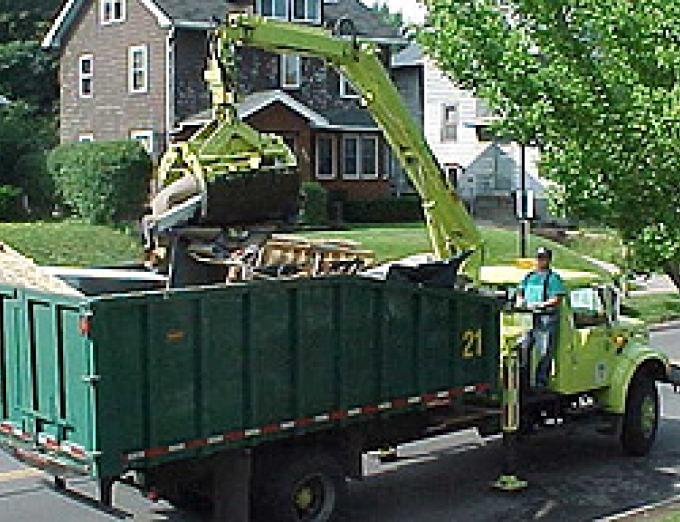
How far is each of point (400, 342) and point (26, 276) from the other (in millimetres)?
3213

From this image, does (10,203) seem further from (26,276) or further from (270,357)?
(270,357)

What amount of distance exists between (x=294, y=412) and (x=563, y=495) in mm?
3416

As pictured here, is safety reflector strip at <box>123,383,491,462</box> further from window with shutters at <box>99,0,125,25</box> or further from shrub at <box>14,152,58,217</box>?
window with shutters at <box>99,0,125,25</box>

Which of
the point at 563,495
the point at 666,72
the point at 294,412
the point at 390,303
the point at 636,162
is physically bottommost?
the point at 563,495

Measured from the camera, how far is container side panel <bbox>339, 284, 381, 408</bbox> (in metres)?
10.3

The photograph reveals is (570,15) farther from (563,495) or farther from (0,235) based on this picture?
(0,235)

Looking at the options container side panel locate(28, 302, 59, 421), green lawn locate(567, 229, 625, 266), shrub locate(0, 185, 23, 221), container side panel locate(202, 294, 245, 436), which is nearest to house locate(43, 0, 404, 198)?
shrub locate(0, 185, 23, 221)

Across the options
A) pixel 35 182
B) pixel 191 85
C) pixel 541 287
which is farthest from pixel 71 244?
pixel 541 287

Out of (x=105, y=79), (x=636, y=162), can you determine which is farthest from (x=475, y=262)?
(x=105, y=79)

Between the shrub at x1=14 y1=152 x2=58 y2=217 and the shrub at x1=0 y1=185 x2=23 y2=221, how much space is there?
1948 mm

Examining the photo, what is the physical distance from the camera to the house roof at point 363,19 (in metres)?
45.7

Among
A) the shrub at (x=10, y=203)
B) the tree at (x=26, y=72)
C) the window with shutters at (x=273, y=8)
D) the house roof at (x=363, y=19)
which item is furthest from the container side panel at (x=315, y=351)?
the tree at (x=26, y=72)

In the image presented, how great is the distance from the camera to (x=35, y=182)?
41.8 m

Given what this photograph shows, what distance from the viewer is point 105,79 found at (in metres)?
44.1
